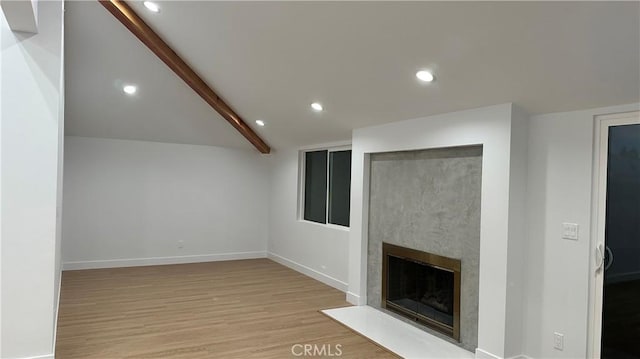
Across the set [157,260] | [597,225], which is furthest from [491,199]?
[157,260]

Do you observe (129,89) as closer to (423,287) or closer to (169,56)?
(169,56)

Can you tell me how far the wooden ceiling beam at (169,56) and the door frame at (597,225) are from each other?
407cm

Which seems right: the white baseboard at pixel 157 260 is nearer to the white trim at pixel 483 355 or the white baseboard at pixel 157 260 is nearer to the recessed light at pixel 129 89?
the recessed light at pixel 129 89

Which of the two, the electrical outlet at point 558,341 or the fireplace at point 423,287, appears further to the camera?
the fireplace at point 423,287

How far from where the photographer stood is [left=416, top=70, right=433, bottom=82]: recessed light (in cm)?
339

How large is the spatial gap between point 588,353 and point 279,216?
533 centimetres

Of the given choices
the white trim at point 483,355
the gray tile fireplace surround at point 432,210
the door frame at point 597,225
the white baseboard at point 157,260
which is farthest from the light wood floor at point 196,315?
the door frame at point 597,225

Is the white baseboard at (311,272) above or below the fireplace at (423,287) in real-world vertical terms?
below

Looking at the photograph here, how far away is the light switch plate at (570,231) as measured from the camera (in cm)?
318

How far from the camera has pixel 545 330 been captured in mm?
3363

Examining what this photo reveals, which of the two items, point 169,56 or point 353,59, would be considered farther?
point 169,56

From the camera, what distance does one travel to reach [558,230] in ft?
10.8

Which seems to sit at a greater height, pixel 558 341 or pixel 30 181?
pixel 30 181

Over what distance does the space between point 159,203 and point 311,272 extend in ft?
9.36
